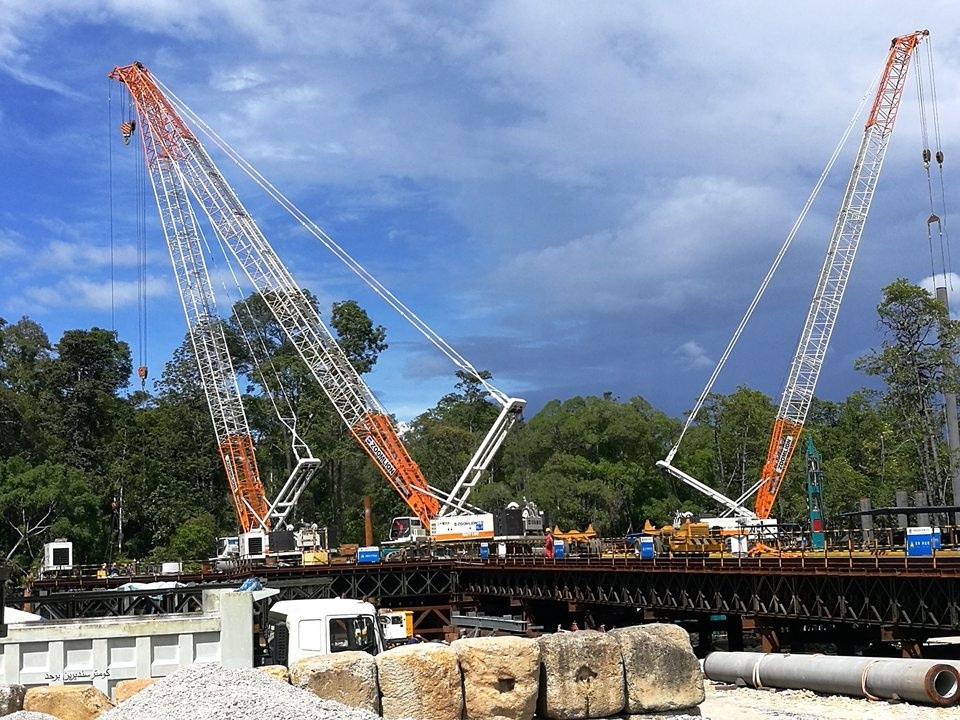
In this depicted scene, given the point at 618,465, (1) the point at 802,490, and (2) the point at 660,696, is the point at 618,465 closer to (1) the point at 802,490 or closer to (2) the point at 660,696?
(1) the point at 802,490

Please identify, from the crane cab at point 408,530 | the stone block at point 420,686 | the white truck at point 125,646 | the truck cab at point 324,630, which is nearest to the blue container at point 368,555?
the crane cab at point 408,530

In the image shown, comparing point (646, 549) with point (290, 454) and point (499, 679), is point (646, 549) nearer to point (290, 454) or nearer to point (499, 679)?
point (499, 679)

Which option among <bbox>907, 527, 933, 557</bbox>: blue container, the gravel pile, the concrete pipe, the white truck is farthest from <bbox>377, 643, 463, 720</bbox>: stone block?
<bbox>907, 527, 933, 557</bbox>: blue container

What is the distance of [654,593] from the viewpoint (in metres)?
45.8

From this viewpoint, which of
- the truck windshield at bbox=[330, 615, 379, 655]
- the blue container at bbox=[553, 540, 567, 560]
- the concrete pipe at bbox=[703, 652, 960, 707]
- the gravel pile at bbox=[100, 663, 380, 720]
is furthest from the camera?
the blue container at bbox=[553, 540, 567, 560]

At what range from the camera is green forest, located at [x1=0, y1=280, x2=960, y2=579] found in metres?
93.1

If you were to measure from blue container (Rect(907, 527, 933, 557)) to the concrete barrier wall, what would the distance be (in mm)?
22467

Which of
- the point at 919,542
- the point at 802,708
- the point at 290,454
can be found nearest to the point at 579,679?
the point at 802,708

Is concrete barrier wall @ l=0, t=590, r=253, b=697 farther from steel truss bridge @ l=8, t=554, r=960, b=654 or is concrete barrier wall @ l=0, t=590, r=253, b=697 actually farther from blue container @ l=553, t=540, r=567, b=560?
blue container @ l=553, t=540, r=567, b=560

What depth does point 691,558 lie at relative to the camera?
43.6m

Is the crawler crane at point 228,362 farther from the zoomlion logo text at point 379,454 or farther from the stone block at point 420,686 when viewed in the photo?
the stone block at point 420,686

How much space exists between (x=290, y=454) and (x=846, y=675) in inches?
3342

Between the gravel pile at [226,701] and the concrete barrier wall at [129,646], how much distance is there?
5428 millimetres

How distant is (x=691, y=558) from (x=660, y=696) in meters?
28.4
